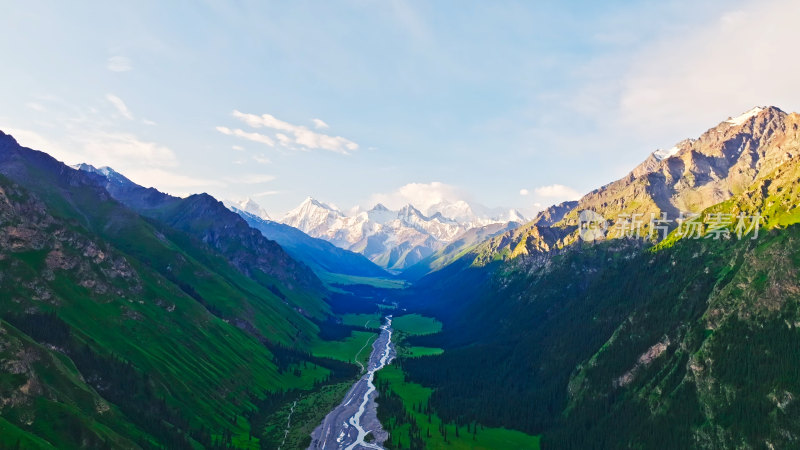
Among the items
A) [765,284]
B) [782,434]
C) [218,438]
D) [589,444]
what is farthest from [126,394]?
[765,284]

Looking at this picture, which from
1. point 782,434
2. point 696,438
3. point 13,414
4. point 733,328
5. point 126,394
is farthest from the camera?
point 733,328

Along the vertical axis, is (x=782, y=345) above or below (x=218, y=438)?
above

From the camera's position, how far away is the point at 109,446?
5049 inches

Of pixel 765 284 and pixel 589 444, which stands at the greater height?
pixel 765 284

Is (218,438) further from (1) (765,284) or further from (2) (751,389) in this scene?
(1) (765,284)

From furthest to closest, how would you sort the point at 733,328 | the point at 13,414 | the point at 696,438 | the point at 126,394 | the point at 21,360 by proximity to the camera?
the point at 733,328 < the point at 126,394 < the point at 696,438 < the point at 21,360 < the point at 13,414

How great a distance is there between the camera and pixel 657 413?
613ft

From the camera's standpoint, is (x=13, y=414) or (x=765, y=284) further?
(x=765, y=284)

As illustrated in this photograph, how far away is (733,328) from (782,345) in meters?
19.8

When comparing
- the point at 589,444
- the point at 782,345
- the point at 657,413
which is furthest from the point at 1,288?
the point at 782,345

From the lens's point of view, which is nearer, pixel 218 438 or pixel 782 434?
pixel 782 434

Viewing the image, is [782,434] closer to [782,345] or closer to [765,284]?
[782,345]

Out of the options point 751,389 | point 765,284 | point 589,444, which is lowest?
point 589,444

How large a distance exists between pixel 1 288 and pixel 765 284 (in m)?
329
